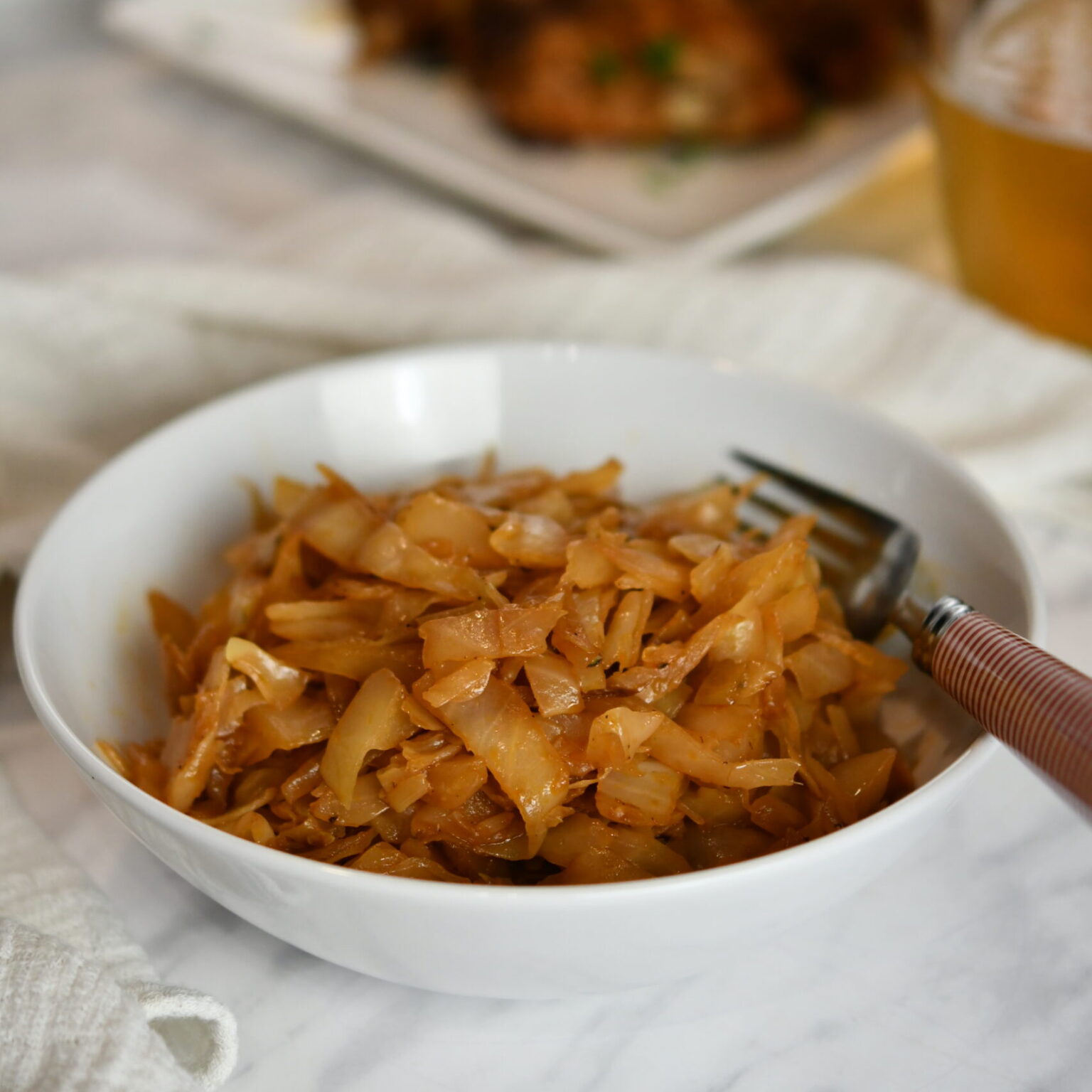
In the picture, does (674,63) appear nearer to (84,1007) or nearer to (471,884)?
(471,884)

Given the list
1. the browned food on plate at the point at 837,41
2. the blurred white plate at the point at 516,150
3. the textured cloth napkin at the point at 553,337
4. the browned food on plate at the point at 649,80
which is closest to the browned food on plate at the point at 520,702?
the textured cloth napkin at the point at 553,337

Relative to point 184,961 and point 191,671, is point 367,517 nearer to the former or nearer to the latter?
point 191,671

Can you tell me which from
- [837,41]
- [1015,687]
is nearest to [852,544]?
[1015,687]

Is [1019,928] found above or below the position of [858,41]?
below

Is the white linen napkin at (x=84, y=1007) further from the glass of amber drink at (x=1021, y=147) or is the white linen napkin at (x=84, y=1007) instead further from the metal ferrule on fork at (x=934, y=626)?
the glass of amber drink at (x=1021, y=147)

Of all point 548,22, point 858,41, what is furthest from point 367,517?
point 858,41
